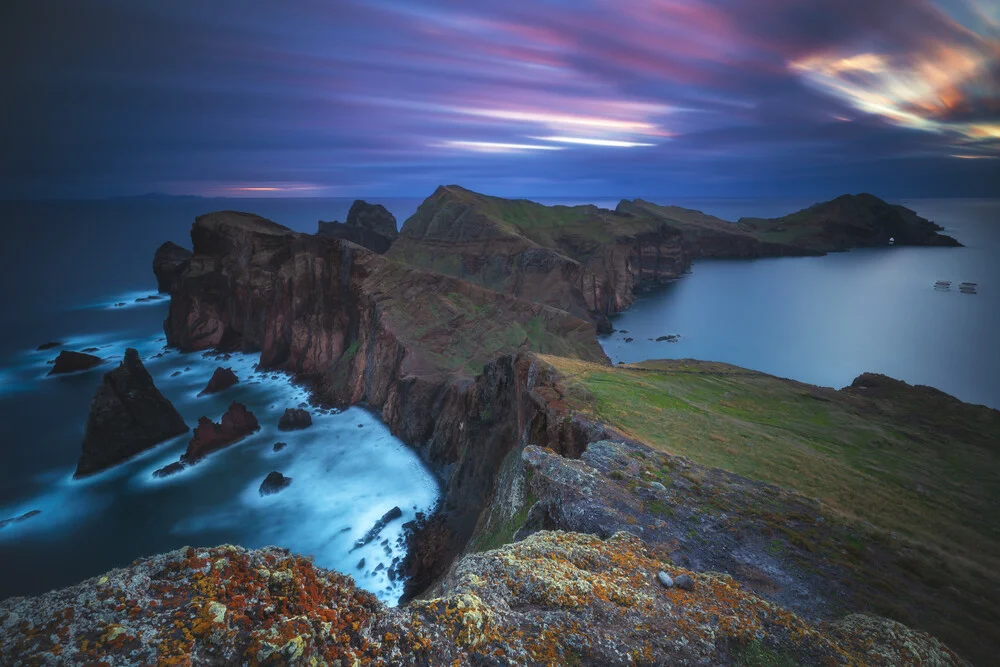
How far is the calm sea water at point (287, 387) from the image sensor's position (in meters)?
34.7

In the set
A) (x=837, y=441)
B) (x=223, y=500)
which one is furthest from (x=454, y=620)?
(x=223, y=500)

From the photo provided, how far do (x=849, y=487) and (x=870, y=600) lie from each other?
9838mm

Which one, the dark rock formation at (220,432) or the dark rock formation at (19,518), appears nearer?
the dark rock formation at (19,518)

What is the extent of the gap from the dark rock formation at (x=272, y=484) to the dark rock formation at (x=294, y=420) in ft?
29.3

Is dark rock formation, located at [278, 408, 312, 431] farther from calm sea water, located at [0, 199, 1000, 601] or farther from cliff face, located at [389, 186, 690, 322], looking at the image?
cliff face, located at [389, 186, 690, 322]

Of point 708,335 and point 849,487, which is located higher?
point 849,487

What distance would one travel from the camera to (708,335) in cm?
9138

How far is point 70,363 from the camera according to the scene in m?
67.1

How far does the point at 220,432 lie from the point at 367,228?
11054cm

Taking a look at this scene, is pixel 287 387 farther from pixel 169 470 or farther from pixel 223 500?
pixel 223 500

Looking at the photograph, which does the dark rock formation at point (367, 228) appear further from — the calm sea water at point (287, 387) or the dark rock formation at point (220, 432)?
the dark rock formation at point (220, 432)

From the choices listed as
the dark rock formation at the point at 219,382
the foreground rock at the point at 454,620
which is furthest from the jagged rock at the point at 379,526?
the dark rock formation at the point at 219,382

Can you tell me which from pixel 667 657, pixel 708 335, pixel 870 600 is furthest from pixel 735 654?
Answer: pixel 708 335

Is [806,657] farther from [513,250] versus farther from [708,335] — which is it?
[513,250]
